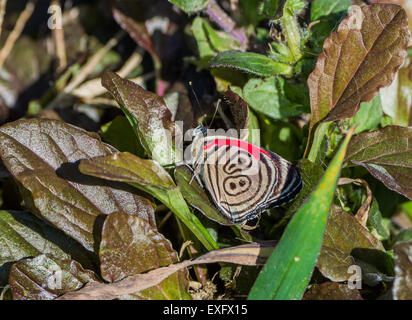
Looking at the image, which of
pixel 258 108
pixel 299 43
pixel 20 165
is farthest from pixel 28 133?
pixel 299 43

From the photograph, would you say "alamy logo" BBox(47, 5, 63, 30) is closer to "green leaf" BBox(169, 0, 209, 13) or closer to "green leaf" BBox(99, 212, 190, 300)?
"green leaf" BBox(169, 0, 209, 13)

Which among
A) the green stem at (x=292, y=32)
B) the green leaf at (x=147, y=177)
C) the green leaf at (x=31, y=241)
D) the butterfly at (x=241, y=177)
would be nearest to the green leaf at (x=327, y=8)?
the green stem at (x=292, y=32)

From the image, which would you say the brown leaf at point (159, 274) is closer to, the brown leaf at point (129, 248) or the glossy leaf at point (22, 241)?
the brown leaf at point (129, 248)

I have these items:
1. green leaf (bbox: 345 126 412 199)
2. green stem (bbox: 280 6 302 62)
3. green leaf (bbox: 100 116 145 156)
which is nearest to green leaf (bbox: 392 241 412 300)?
green leaf (bbox: 345 126 412 199)

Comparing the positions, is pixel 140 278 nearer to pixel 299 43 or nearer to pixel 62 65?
pixel 299 43

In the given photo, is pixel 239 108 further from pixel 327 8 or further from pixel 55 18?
pixel 55 18
